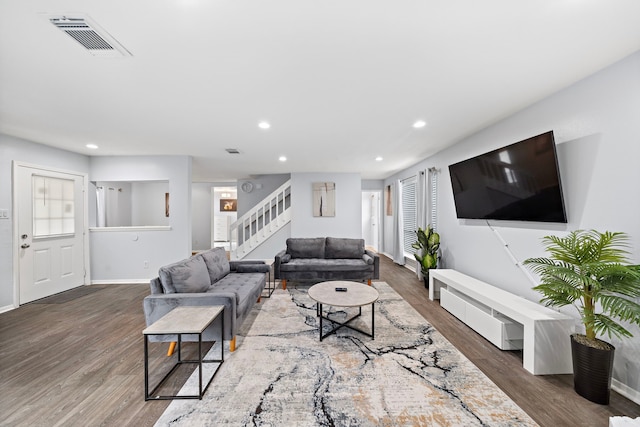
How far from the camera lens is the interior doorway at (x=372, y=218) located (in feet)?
27.9

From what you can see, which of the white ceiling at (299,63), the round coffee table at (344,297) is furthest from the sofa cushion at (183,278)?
the white ceiling at (299,63)

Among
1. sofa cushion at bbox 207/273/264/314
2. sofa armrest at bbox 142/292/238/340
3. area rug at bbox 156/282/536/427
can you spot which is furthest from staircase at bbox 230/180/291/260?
sofa armrest at bbox 142/292/238/340

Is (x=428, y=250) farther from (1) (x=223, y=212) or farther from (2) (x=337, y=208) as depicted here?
(1) (x=223, y=212)

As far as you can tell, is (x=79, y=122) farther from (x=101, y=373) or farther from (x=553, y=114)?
(x=553, y=114)

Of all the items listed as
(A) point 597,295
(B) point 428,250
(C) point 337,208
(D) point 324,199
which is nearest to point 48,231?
(D) point 324,199

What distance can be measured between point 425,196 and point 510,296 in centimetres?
266

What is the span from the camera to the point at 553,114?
245cm

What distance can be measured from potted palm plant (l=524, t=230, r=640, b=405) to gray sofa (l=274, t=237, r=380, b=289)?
2.91 m

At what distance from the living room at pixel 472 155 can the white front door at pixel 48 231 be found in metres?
0.14

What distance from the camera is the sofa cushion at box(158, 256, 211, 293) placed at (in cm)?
253

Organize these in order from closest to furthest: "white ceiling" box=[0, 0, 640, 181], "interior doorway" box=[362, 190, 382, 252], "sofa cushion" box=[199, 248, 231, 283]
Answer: "white ceiling" box=[0, 0, 640, 181]
"sofa cushion" box=[199, 248, 231, 283]
"interior doorway" box=[362, 190, 382, 252]

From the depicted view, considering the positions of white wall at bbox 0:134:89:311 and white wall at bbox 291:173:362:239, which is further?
white wall at bbox 291:173:362:239

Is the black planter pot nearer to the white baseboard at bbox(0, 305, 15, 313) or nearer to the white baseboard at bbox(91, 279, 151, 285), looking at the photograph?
the white baseboard at bbox(91, 279, 151, 285)

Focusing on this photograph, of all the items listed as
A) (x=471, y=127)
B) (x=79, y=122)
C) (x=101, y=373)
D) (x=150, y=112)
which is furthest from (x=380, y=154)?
(x=101, y=373)
